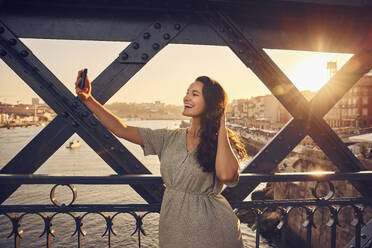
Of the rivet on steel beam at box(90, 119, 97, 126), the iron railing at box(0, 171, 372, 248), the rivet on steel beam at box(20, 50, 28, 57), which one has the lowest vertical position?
the iron railing at box(0, 171, 372, 248)

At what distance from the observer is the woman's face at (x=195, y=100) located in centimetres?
189

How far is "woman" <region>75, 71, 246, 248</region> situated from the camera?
1733mm

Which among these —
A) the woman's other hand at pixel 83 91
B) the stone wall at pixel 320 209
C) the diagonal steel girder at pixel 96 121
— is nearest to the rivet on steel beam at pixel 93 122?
the diagonal steel girder at pixel 96 121

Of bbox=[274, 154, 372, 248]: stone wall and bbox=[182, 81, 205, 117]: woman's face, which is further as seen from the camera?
bbox=[274, 154, 372, 248]: stone wall

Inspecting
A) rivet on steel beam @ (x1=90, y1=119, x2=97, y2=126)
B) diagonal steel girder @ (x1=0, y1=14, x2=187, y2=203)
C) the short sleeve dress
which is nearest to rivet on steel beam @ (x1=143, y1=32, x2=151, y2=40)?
diagonal steel girder @ (x1=0, y1=14, x2=187, y2=203)

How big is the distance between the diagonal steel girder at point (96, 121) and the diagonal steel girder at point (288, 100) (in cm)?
40

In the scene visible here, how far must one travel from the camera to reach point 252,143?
195 feet

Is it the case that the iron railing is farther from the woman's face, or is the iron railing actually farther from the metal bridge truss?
the woman's face

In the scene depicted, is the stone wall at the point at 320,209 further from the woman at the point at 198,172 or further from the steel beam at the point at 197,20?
the woman at the point at 198,172

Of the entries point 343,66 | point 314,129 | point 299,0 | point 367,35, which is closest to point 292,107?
point 314,129

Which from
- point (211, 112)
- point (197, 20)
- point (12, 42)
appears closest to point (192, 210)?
point (211, 112)

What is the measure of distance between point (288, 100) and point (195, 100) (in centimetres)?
77

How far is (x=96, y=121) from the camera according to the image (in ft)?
6.39

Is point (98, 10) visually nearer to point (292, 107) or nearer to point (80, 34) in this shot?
point (80, 34)
